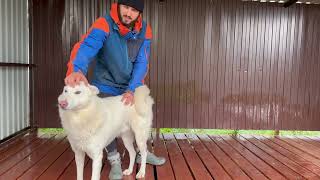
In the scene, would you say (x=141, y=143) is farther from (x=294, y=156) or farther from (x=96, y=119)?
(x=294, y=156)

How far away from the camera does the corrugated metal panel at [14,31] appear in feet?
13.9

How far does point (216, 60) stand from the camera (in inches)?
213

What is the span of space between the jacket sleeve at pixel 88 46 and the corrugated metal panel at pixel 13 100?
2.10 metres

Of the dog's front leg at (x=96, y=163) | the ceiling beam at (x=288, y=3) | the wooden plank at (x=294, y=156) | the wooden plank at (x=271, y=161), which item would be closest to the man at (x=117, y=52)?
the dog's front leg at (x=96, y=163)

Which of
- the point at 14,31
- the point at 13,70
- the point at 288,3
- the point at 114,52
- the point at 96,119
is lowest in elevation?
the point at 96,119

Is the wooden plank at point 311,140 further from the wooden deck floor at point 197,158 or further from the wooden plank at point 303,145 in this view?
the wooden plank at point 303,145

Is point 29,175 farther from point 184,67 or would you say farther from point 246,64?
point 246,64

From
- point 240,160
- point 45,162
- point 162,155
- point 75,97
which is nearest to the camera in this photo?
point 75,97

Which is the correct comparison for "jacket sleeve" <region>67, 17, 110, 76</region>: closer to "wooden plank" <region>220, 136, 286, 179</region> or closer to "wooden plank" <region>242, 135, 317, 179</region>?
"wooden plank" <region>220, 136, 286, 179</region>

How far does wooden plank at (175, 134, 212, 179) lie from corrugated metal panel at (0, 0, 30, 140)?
252cm

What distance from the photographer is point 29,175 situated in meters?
3.26

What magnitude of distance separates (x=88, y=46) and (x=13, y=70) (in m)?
2.39

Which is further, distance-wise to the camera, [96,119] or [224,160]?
[224,160]

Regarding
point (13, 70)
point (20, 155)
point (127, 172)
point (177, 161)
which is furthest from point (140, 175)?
point (13, 70)
